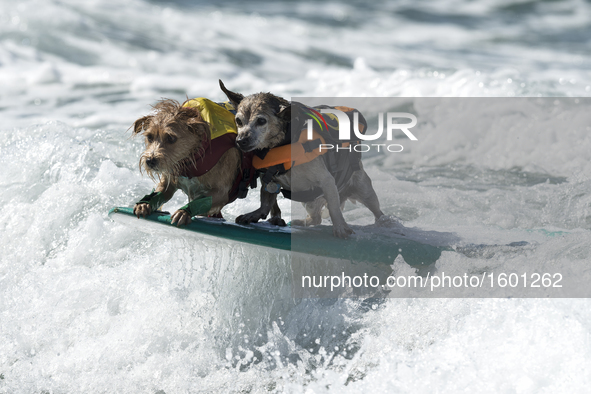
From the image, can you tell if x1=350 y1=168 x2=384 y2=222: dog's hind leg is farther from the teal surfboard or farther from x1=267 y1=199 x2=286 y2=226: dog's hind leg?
x1=267 y1=199 x2=286 y2=226: dog's hind leg

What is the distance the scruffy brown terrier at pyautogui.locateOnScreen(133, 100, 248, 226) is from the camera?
115 inches

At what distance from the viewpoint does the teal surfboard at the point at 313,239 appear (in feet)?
10.9

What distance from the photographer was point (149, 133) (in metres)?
2.96

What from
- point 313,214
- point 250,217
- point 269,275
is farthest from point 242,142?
point 313,214

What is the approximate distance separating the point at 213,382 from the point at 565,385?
1.90 m

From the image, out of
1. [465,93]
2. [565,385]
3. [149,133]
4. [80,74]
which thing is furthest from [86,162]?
[80,74]

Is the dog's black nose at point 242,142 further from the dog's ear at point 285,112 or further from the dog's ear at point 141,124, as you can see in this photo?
the dog's ear at point 141,124

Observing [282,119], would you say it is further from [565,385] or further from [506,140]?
[506,140]

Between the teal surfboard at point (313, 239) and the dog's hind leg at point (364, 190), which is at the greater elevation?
the dog's hind leg at point (364, 190)

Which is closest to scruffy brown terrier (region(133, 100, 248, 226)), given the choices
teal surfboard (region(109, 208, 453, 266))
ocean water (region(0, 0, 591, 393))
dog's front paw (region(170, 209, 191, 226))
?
dog's front paw (region(170, 209, 191, 226))

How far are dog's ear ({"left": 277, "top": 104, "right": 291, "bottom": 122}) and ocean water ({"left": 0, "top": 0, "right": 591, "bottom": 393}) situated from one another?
0.91 metres

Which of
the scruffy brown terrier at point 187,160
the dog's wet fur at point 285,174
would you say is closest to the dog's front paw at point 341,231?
the dog's wet fur at point 285,174

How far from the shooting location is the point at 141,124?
307cm

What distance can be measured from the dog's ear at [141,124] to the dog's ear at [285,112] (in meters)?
0.71
